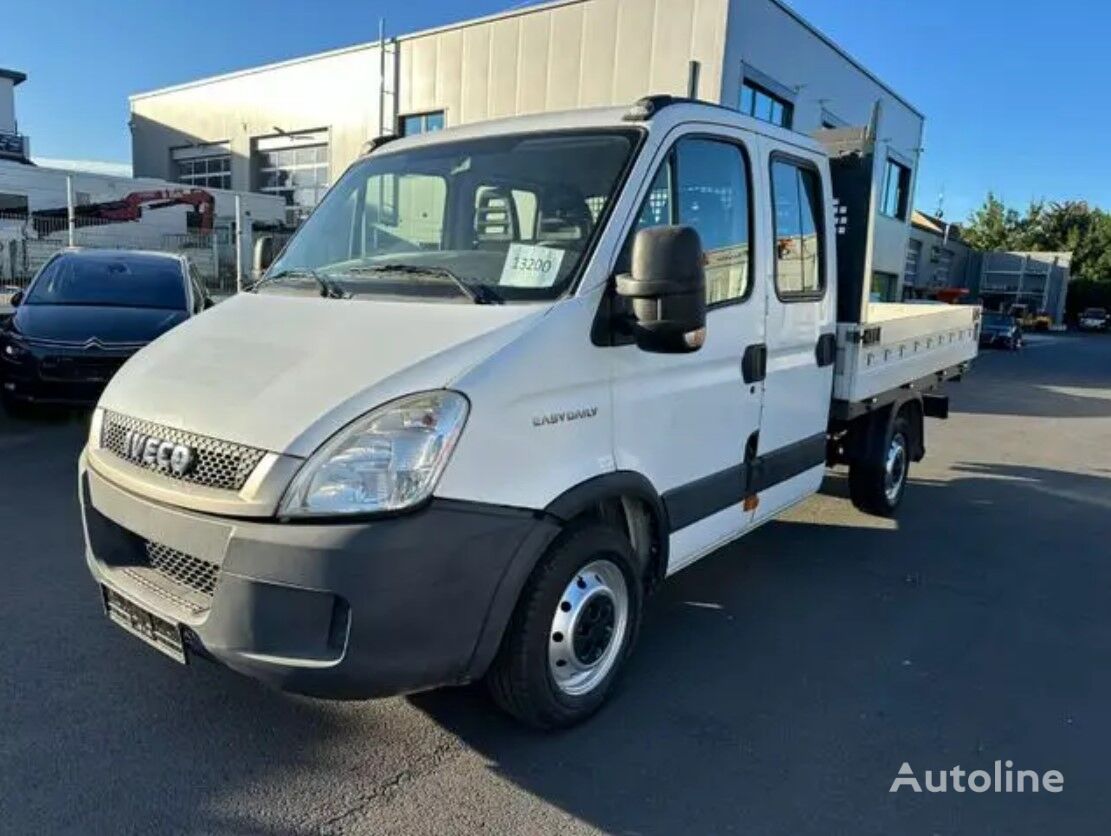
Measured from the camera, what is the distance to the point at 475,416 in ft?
8.24

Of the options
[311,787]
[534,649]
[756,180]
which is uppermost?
[756,180]

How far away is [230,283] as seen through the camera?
18.8m

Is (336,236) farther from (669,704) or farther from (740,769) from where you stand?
(740,769)

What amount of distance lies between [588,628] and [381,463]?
119cm

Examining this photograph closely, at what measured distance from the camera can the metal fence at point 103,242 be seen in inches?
695

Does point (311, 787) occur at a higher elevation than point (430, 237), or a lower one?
lower

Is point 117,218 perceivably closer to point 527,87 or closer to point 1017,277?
point 527,87

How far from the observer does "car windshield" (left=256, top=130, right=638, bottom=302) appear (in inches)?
119

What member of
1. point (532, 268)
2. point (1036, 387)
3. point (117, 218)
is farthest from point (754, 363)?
point (117, 218)

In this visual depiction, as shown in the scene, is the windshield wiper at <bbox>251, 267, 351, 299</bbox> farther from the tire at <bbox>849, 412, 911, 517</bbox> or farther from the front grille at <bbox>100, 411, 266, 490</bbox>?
the tire at <bbox>849, 412, 911, 517</bbox>

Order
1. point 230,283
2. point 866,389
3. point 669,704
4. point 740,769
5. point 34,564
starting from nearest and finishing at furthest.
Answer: point 740,769
point 669,704
point 34,564
point 866,389
point 230,283

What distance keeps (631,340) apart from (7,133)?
48.4 meters

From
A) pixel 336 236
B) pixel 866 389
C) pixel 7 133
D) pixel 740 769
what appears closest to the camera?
pixel 740 769

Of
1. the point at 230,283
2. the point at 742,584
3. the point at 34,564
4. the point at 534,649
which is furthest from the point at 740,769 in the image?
the point at 230,283
